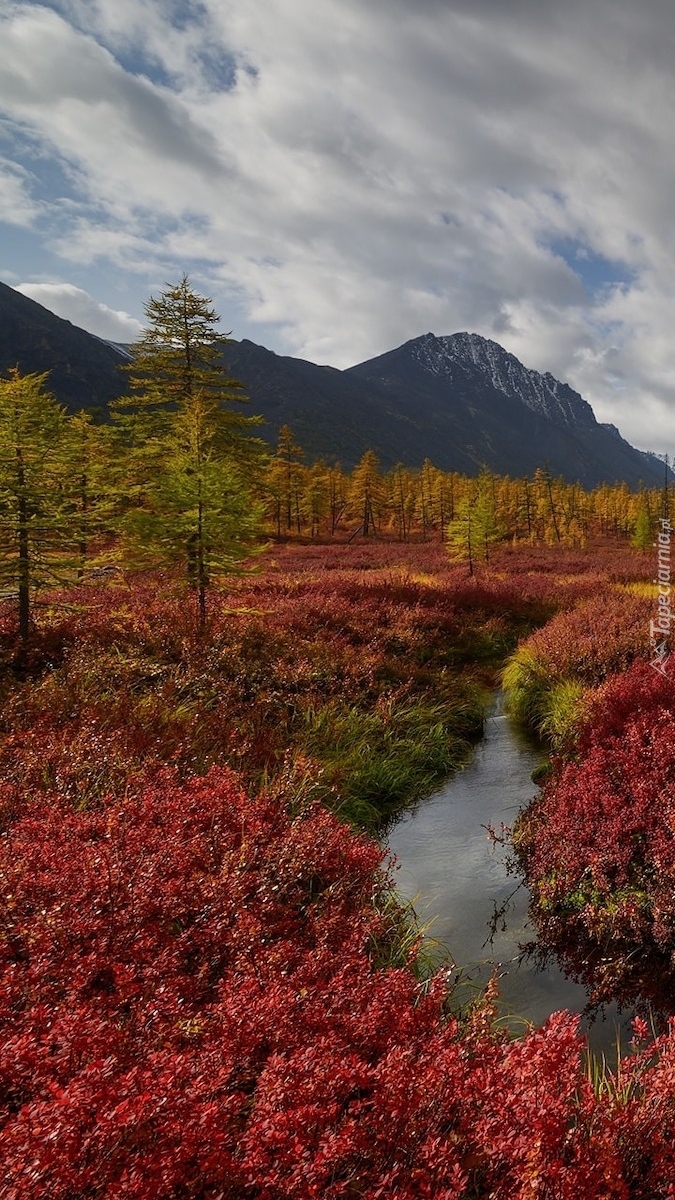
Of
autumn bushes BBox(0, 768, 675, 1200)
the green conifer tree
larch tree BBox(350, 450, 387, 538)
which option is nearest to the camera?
autumn bushes BBox(0, 768, 675, 1200)

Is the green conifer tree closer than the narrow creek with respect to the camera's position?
No

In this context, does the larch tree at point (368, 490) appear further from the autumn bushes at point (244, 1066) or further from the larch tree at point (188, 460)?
the autumn bushes at point (244, 1066)

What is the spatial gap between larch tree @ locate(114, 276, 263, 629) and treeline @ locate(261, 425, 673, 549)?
134 ft

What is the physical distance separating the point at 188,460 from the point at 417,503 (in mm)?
67915

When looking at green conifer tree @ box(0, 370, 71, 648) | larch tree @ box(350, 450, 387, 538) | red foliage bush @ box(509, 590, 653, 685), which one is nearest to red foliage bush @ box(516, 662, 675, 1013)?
red foliage bush @ box(509, 590, 653, 685)

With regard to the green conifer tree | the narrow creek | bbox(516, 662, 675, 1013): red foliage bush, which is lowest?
the narrow creek

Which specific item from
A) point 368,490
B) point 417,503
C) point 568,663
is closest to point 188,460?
point 568,663

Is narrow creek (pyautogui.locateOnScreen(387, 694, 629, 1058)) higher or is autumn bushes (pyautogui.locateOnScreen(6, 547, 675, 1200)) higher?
autumn bushes (pyautogui.locateOnScreen(6, 547, 675, 1200))

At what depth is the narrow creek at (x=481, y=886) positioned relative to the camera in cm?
542

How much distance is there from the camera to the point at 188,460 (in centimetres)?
1451

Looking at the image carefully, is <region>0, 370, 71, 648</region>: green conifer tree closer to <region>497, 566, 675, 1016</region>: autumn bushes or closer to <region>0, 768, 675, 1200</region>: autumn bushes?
<region>0, 768, 675, 1200</region>: autumn bushes

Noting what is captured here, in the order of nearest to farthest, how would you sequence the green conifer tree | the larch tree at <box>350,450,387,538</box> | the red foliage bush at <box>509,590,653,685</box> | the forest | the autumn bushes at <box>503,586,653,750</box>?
the forest → the green conifer tree → the autumn bushes at <box>503,586,653,750</box> → the red foliage bush at <box>509,590,653,685</box> → the larch tree at <box>350,450,387,538</box>

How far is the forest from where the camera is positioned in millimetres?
2668

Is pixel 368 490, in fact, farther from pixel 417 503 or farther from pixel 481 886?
pixel 481 886
